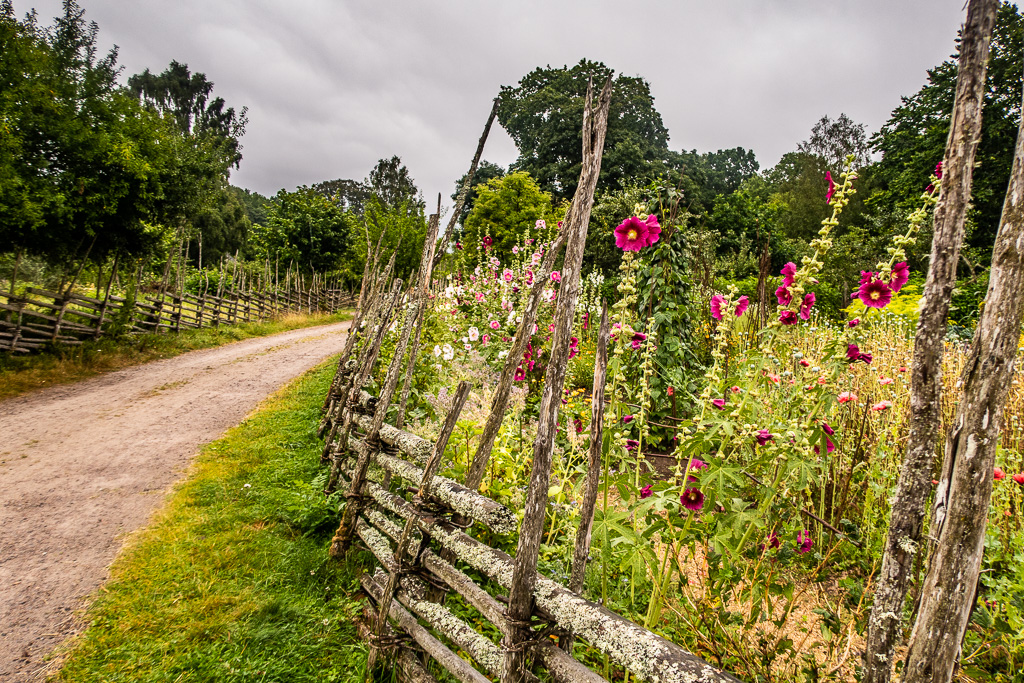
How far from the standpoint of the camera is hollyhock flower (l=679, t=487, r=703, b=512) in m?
1.89

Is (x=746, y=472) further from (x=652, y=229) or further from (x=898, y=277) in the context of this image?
(x=652, y=229)

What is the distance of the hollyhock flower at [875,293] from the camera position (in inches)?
81.0

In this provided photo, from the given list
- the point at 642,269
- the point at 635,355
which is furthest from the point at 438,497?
the point at 642,269

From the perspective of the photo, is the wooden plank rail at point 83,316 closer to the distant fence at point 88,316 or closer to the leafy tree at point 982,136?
the distant fence at point 88,316

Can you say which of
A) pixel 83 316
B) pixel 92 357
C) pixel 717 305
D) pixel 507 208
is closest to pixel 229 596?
pixel 717 305

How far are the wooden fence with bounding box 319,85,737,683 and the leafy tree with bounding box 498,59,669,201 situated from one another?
2115 cm

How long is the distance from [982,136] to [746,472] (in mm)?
20204

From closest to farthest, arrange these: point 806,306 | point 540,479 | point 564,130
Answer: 1. point 540,479
2. point 806,306
3. point 564,130

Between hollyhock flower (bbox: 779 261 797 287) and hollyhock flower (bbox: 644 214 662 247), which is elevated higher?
hollyhock flower (bbox: 644 214 662 247)

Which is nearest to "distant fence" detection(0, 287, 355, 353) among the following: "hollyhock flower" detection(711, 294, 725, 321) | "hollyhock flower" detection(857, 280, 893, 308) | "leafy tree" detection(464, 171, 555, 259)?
"leafy tree" detection(464, 171, 555, 259)

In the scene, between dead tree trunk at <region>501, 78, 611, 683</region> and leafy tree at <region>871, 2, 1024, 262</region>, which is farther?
leafy tree at <region>871, 2, 1024, 262</region>

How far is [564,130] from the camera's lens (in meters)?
24.1

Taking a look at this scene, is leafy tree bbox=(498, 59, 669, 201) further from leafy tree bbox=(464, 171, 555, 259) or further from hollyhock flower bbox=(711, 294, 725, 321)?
hollyhock flower bbox=(711, 294, 725, 321)

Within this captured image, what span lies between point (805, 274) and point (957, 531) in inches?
45.2
